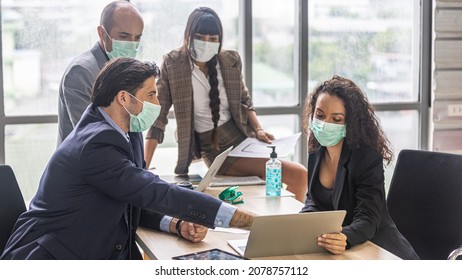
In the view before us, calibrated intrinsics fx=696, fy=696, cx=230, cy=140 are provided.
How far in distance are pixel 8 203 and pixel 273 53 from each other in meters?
2.32

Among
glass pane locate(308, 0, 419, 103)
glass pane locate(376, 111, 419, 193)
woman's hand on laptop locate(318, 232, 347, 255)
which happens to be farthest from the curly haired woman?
glass pane locate(376, 111, 419, 193)

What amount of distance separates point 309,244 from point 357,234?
217 millimetres

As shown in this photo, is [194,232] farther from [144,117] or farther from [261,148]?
[261,148]

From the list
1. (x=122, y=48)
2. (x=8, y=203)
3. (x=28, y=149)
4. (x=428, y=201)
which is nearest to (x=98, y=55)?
(x=122, y=48)

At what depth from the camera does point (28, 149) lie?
4.02m

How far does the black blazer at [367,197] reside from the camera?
7.57 ft

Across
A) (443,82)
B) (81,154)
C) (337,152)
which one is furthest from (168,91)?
(443,82)

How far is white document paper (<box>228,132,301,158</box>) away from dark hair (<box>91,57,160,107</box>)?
91cm

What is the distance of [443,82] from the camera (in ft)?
14.5

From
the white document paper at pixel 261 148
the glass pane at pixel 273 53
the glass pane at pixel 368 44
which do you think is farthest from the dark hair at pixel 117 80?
the glass pane at pixel 368 44

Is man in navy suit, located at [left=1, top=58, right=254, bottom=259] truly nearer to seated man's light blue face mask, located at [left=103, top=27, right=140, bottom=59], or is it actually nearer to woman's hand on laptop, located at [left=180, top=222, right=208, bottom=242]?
woman's hand on laptop, located at [left=180, top=222, right=208, bottom=242]

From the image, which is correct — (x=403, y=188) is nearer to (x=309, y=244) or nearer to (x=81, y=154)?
(x=309, y=244)

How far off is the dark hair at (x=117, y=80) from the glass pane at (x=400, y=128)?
8.90 feet

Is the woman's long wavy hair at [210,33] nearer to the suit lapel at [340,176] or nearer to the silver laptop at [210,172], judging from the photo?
the silver laptop at [210,172]
